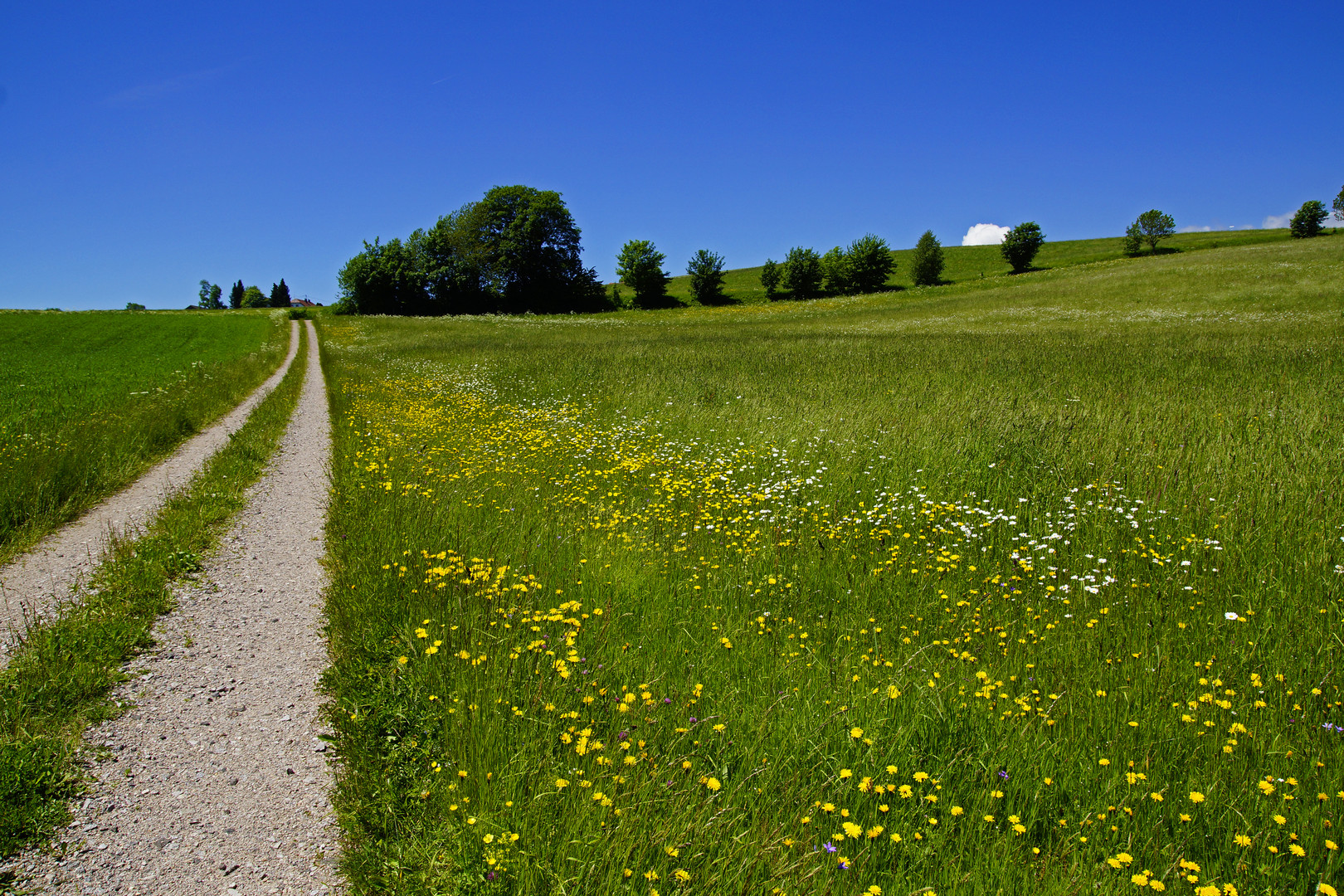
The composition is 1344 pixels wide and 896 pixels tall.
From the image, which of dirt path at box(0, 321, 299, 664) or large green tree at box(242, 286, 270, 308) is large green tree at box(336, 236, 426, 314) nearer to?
dirt path at box(0, 321, 299, 664)

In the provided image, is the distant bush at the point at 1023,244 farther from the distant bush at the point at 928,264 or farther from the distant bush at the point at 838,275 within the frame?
the distant bush at the point at 838,275

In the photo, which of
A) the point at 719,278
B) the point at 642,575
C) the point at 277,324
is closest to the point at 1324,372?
the point at 642,575

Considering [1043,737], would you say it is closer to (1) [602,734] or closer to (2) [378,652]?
(1) [602,734]

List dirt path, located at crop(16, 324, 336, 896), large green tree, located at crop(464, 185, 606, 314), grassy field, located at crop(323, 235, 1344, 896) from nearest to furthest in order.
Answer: grassy field, located at crop(323, 235, 1344, 896) → dirt path, located at crop(16, 324, 336, 896) → large green tree, located at crop(464, 185, 606, 314)

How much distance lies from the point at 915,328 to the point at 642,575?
35295 mm

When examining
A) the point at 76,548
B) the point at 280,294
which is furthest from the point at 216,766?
the point at 280,294

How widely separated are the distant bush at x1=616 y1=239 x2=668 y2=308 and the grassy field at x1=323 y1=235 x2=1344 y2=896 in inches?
3264

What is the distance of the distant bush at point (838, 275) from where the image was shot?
293ft

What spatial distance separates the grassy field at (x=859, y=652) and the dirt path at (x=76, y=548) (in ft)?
7.86

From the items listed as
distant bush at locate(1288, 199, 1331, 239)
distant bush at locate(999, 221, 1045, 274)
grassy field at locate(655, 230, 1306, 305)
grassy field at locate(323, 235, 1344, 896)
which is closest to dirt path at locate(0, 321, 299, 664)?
grassy field at locate(323, 235, 1344, 896)

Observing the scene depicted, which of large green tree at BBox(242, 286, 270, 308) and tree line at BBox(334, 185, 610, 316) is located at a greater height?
large green tree at BBox(242, 286, 270, 308)

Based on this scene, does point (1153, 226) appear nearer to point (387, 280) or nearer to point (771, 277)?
point (771, 277)

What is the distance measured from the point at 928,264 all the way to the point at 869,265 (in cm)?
908

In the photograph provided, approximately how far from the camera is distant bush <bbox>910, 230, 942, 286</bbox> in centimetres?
8906
